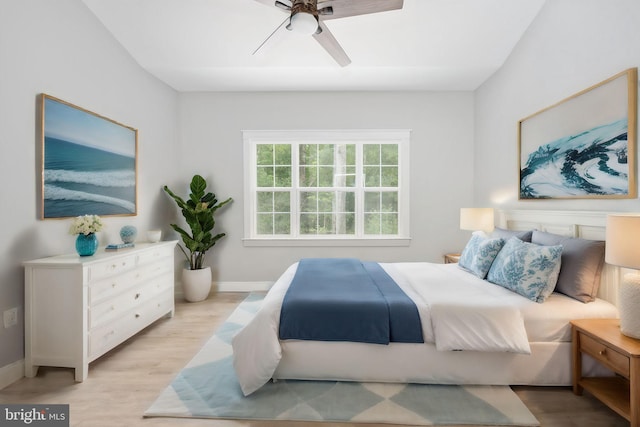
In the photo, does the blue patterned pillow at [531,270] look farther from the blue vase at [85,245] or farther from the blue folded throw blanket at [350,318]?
the blue vase at [85,245]

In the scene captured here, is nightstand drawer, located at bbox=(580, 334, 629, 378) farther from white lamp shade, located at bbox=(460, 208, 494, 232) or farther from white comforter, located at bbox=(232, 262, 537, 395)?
white lamp shade, located at bbox=(460, 208, 494, 232)

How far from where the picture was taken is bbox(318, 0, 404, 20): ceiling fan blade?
2155mm

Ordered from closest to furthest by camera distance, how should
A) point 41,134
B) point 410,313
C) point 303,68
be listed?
point 410,313, point 41,134, point 303,68

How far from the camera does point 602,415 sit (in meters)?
1.83

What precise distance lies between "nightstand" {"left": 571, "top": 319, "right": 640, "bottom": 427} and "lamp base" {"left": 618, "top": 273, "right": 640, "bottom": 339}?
0.15 feet

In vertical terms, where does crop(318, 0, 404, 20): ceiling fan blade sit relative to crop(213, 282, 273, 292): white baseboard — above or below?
above

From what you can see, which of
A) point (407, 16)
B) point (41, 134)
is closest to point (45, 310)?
point (41, 134)

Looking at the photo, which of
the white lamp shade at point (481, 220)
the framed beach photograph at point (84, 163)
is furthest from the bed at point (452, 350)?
the framed beach photograph at point (84, 163)

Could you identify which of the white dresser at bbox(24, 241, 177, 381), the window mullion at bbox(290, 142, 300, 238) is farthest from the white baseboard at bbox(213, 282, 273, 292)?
the white dresser at bbox(24, 241, 177, 381)

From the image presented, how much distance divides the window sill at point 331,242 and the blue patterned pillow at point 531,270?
1918mm

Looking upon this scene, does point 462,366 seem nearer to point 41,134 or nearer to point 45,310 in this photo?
point 45,310

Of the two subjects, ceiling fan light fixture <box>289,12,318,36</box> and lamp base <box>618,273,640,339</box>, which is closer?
lamp base <box>618,273,640,339</box>

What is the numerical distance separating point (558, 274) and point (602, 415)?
0.84 m

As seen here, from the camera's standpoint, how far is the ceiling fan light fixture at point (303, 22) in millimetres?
2057
